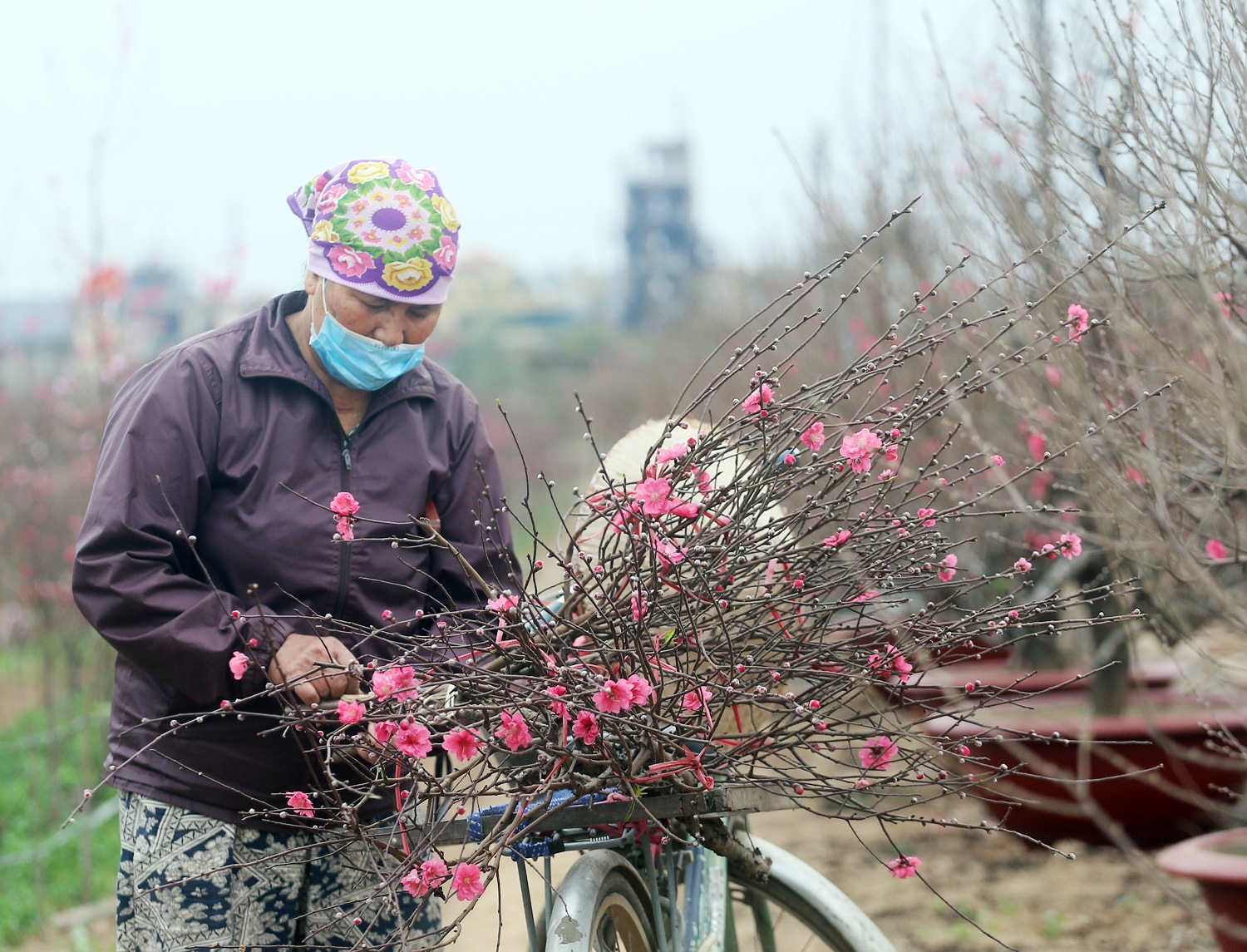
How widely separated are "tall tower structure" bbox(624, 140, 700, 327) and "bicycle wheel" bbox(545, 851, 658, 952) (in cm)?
4608

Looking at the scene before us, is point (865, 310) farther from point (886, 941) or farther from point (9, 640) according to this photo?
point (9, 640)

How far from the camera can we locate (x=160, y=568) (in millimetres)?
2369

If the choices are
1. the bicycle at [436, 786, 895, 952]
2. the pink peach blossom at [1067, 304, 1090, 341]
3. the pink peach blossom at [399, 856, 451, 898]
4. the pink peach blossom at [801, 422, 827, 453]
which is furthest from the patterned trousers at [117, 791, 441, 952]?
the pink peach blossom at [1067, 304, 1090, 341]

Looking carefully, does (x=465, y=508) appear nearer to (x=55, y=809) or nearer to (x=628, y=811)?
(x=628, y=811)

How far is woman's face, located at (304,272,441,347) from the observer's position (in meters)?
2.59

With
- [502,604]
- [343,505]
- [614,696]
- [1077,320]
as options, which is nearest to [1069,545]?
[1077,320]

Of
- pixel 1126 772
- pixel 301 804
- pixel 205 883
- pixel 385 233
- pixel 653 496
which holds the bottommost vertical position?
pixel 1126 772

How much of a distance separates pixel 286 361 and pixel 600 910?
48.0 inches

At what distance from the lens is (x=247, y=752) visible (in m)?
2.52

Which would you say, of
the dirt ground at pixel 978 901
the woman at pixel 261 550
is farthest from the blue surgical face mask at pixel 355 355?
the dirt ground at pixel 978 901

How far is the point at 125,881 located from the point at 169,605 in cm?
59

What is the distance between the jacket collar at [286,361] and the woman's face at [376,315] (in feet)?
0.27

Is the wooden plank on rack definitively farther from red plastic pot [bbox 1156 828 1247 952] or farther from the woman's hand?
red plastic pot [bbox 1156 828 1247 952]

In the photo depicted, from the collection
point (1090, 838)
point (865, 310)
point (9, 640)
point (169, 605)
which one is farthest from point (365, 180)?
point (9, 640)
